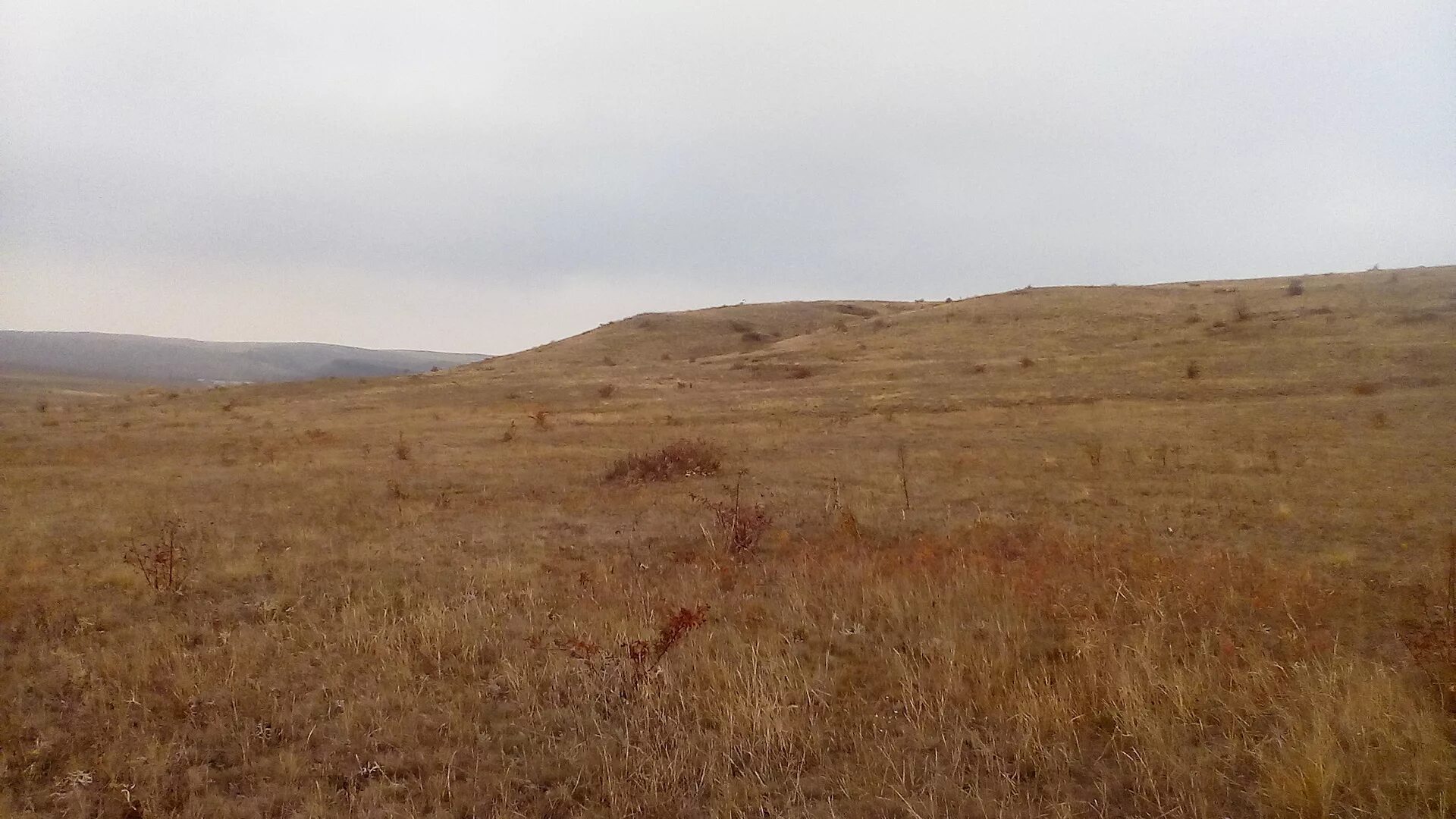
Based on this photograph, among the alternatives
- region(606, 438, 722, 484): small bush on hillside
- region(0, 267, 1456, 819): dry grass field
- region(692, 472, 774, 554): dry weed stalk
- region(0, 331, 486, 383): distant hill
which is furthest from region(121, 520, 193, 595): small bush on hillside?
region(0, 331, 486, 383): distant hill

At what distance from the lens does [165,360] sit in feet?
370

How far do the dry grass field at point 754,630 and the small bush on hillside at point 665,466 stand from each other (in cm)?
7

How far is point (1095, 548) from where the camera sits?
7883 millimetres

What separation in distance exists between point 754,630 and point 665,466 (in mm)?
8710

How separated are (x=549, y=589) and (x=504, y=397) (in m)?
26.3

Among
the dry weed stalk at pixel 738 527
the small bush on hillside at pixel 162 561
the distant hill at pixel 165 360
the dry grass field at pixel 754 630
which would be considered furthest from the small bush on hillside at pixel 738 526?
the distant hill at pixel 165 360

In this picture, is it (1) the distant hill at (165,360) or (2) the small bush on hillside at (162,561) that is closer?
(2) the small bush on hillside at (162,561)

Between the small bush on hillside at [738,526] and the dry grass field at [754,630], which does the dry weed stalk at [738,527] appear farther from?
the dry grass field at [754,630]

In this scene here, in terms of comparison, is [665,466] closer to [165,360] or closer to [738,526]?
[738,526]

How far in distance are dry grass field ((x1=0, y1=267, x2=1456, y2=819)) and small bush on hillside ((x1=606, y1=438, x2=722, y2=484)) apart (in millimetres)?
68

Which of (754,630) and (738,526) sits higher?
(738,526)

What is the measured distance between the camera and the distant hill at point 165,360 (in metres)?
91.2

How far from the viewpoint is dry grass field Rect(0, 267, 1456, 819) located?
379cm

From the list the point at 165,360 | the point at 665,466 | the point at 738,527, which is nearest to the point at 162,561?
the point at 738,527
